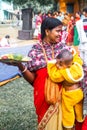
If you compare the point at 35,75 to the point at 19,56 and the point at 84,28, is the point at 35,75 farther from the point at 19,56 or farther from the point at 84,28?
the point at 84,28

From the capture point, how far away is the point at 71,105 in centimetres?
367

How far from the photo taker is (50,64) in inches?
144

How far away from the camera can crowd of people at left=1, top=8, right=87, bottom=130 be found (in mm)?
3619

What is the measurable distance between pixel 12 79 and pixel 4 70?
339 mm

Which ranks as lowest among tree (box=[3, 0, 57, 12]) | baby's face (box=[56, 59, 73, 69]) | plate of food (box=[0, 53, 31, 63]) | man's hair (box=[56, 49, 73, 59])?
tree (box=[3, 0, 57, 12])

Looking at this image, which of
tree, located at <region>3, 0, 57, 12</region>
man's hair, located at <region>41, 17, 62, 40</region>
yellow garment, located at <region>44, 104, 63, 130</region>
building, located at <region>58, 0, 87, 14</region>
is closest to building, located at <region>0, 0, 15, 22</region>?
tree, located at <region>3, 0, 57, 12</region>

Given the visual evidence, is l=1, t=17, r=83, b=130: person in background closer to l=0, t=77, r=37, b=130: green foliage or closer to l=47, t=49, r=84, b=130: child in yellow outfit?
l=47, t=49, r=84, b=130: child in yellow outfit

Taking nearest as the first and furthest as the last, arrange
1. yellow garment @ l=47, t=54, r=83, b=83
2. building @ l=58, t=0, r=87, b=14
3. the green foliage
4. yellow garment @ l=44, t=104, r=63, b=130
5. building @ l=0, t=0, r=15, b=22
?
1. yellow garment @ l=47, t=54, r=83, b=83
2. yellow garment @ l=44, t=104, r=63, b=130
3. the green foliage
4. building @ l=58, t=0, r=87, b=14
5. building @ l=0, t=0, r=15, b=22

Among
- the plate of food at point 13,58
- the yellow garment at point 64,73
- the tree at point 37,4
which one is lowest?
the tree at point 37,4

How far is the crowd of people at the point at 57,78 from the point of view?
3.62 m

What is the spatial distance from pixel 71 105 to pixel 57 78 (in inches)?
10.7

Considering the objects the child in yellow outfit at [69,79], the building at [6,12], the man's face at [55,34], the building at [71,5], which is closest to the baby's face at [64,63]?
the child in yellow outfit at [69,79]

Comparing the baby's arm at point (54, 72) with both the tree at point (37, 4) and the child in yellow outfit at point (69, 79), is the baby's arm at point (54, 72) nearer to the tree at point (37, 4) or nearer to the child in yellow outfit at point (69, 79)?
the child in yellow outfit at point (69, 79)

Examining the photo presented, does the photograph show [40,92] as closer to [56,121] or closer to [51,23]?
[56,121]
